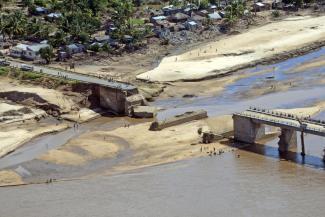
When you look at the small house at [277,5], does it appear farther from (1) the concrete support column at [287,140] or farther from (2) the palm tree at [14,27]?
(1) the concrete support column at [287,140]

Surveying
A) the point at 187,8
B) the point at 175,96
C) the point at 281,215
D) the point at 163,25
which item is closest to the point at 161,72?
the point at 175,96

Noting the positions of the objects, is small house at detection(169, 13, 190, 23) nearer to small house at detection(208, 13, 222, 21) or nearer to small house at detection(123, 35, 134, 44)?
small house at detection(208, 13, 222, 21)

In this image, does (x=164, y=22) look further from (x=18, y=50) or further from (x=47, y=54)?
(x=47, y=54)

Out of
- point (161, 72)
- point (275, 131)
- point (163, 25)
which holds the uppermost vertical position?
point (163, 25)

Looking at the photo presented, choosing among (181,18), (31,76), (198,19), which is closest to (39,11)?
(181,18)

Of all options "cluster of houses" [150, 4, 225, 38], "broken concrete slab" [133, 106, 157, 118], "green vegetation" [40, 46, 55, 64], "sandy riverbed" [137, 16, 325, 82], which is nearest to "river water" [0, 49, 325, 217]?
"broken concrete slab" [133, 106, 157, 118]

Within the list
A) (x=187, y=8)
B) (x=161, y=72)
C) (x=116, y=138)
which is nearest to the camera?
(x=116, y=138)

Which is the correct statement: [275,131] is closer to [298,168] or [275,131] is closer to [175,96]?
[298,168]

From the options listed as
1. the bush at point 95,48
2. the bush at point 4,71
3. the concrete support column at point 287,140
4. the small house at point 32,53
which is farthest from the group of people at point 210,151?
the small house at point 32,53
